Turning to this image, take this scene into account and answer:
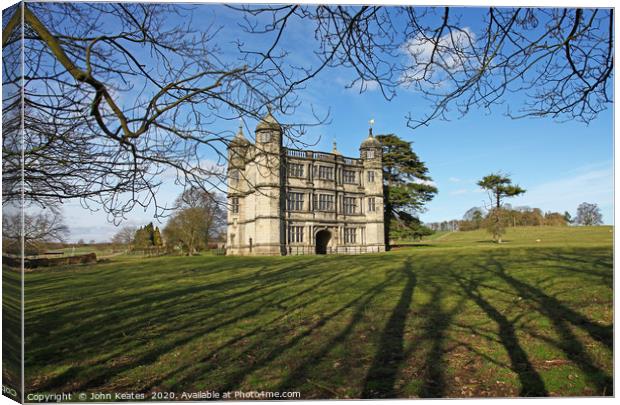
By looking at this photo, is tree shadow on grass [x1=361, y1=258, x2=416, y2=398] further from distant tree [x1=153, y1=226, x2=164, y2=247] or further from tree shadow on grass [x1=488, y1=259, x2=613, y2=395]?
distant tree [x1=153, y1=226, x2=164, y2=247]

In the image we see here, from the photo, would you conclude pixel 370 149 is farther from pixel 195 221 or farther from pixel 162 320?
pixel 162 320

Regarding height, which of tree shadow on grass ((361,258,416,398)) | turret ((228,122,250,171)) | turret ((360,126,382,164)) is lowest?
tree shadow on grass ((361,258,416,398))

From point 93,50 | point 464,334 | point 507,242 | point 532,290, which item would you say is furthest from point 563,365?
point 93,50

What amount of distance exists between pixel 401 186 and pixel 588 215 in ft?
5.17

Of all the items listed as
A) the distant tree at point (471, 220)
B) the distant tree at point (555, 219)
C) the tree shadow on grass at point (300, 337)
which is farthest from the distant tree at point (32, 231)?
the distant tree at point (555, 219)

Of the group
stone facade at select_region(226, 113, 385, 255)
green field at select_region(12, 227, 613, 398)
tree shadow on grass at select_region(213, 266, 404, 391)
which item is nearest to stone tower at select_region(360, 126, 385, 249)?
stone facade at select_region(226, 113, 385, 255)

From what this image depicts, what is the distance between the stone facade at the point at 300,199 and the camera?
2.66m

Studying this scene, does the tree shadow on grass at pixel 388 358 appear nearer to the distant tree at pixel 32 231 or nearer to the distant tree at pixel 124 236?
the distant tree at pixel 124 236

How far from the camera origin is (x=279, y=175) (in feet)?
9.81

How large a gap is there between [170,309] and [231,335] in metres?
0.69

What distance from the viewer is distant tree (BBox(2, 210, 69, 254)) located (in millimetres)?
2840

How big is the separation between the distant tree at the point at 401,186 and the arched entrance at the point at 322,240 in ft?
2.24

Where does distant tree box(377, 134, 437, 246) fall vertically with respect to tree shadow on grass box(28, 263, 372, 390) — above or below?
above

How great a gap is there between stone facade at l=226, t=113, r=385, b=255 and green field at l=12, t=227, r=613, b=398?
216mm
